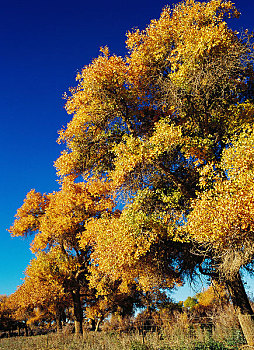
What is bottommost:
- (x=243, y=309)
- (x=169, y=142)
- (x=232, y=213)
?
(x=243, y=309)

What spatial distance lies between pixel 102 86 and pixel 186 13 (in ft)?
18.6

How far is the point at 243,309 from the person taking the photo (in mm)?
9336

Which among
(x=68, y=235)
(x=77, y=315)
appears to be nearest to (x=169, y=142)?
(x=68, y=235)

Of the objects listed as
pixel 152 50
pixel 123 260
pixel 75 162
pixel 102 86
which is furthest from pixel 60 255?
pixel 152 50

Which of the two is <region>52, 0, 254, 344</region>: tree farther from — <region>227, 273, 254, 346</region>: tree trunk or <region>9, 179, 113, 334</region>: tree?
<region>9, 179, 113, 334</region>: tree

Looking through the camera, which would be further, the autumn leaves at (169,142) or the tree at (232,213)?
the autumn leaves at (169,142)

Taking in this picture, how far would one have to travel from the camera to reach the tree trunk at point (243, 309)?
880cm

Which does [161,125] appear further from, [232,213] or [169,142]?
[232,213]

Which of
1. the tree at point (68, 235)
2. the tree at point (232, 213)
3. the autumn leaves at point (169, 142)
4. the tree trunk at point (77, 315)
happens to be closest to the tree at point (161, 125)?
the autumn leaves at point (169, 142)

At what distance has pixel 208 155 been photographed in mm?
10016

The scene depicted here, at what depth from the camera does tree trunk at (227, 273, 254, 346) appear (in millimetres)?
8797

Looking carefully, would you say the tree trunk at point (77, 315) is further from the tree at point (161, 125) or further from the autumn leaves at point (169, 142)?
the tree at point (161, 125)

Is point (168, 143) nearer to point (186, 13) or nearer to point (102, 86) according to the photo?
point (102, 86)

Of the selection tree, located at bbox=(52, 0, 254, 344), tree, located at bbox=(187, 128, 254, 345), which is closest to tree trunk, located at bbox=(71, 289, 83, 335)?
tree, located at bbox=(52, 0, 254, 344)
